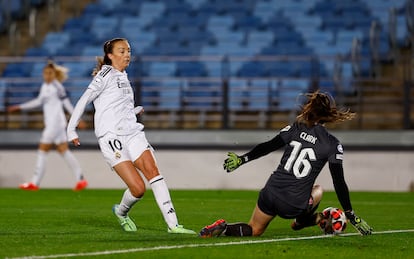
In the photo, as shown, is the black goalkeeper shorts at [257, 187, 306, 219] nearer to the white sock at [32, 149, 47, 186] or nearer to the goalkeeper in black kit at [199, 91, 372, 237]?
the goalkeeper in black kit at [199, 91, 372, 237]

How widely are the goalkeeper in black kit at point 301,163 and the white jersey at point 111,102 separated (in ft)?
4.64

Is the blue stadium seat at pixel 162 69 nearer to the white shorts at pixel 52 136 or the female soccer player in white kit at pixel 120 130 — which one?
the white shorts at pixel 52 136

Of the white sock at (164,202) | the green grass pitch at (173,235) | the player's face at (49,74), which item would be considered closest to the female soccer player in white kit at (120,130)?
the white sock at (164,202)

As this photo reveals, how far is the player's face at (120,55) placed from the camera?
1103cm

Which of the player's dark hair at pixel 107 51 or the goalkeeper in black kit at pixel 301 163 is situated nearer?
the goalkeeper in black kit at pixel 301 163

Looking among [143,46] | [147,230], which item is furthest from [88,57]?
[147,230]

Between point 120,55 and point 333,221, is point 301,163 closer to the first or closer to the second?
point 333,221

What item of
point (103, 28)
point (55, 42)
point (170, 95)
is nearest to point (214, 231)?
point (170, 95)

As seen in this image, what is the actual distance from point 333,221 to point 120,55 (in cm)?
266

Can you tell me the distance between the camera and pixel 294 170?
9.95 m

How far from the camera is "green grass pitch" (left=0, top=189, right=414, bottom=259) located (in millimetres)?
8867

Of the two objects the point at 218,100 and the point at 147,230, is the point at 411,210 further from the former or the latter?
the point at 218,100

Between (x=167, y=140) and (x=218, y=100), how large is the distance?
129 centimetres

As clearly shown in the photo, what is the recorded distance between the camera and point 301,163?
9953 millimetres
